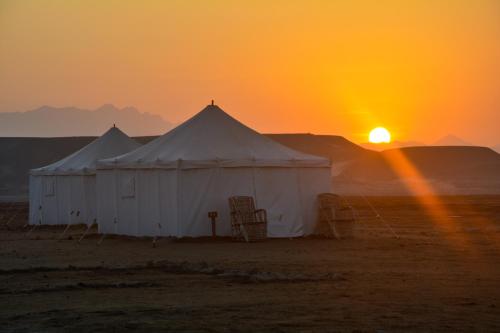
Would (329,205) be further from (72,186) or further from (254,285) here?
(72,186)

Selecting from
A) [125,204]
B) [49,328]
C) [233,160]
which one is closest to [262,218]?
[233,160]

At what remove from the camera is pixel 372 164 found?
13700 centimetres

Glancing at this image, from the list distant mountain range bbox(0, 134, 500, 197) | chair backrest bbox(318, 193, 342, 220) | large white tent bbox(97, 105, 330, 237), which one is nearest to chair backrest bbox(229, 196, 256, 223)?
large white tent bbox(97, 105, 330, 237)

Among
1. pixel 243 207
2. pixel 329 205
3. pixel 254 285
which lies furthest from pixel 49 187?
pixel 254 285

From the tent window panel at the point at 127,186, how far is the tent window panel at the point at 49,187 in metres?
8.73

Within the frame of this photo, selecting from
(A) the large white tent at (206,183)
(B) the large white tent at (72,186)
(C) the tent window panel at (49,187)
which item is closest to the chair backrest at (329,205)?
(A) the large white tent at (206,183)

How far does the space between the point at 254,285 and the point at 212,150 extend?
10.7 meters

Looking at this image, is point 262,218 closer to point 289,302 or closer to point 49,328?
point 289,302

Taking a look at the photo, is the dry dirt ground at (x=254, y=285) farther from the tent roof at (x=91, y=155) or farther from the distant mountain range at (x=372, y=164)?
the distant mountain range at (x=372, y=164)

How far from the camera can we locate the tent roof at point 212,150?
80.9 feet

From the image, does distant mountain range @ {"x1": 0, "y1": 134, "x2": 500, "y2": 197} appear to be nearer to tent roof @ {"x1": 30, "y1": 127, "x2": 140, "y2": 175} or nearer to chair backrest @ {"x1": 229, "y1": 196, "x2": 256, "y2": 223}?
tent roof @ {"x1": 30, "y1": 127, "x2": 140, "y2": 175}

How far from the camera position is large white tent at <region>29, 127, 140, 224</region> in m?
32.8

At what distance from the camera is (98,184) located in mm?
27203

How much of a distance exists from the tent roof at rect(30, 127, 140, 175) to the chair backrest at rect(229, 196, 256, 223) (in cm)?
1008
